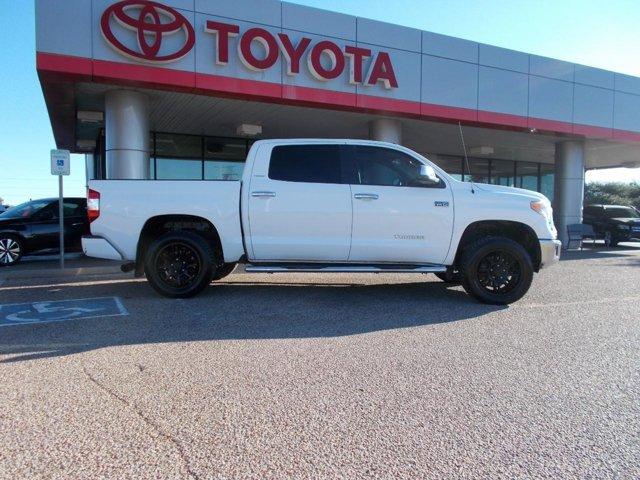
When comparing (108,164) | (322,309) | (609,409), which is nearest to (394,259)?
(322,309)

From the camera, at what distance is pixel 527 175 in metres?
25.8

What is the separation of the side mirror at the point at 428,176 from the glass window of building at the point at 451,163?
15.7 m

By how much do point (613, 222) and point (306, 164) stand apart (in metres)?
17.2

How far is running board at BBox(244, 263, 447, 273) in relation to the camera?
6895 mm

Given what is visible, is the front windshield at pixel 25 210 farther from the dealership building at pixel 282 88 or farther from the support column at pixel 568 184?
the support column at pixel 568 184

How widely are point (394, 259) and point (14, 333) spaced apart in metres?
4.67

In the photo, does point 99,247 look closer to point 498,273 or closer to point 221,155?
point 498,273

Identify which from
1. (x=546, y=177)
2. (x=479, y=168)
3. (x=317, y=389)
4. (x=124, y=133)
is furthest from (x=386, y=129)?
(x=546, y=177)

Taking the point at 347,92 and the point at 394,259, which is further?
the point at 347,92

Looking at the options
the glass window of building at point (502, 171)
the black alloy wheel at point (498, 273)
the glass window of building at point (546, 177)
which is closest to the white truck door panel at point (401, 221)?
the black alloy wheel at point (498, 273)

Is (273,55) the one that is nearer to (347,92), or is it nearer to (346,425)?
(347,92)

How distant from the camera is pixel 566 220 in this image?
687 inches

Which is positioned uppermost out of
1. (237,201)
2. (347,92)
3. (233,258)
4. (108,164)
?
(347,92)

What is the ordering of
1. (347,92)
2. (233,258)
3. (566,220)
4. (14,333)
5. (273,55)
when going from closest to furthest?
(14,333) → (233,258) → (273,55) → (347,92) → (566,220)
